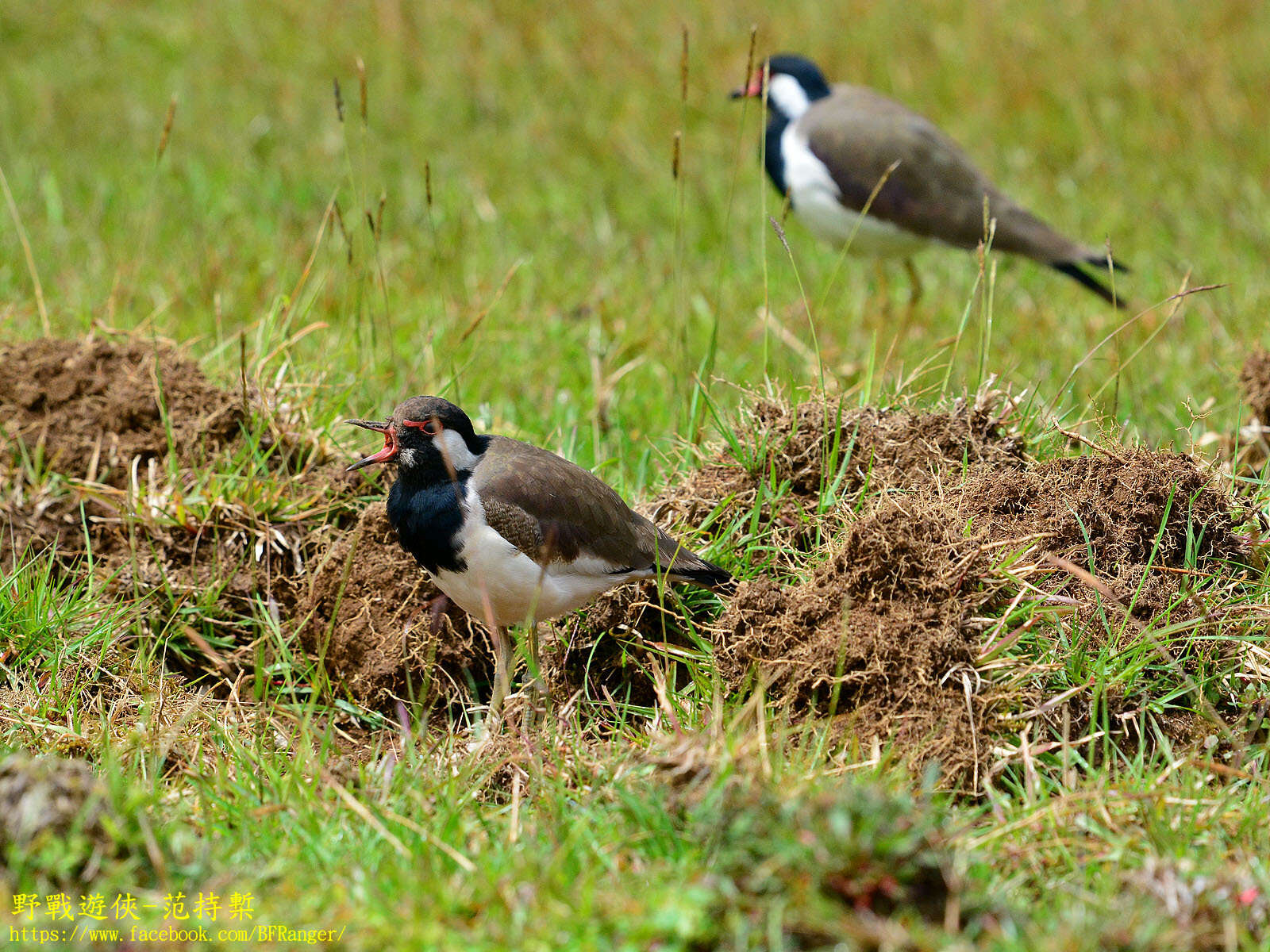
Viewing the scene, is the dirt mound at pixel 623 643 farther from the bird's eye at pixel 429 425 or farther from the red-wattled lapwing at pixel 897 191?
the red-wattled lapwing at pixel 897 191

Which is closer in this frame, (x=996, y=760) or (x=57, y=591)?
(x=996, y=760)

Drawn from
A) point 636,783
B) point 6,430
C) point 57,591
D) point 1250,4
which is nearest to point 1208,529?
point 636,783

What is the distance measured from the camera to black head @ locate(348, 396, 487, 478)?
11.5ft

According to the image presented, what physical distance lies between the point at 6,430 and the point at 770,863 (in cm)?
312

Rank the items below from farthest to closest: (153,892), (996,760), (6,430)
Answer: (6,430) < (996,760) < (153,892)

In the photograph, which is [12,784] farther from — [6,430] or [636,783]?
[6,430]

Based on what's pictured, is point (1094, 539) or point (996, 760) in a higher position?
point (1094, 539)

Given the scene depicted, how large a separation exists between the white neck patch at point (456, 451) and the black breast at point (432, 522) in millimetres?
81

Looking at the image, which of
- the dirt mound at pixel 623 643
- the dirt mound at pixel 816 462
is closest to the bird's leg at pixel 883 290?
the dirt mound at pixel 816 462

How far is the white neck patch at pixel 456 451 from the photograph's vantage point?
11.5 ft

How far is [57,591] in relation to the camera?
150 inches

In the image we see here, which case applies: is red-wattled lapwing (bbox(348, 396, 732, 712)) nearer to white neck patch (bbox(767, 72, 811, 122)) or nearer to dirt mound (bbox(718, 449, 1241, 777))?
dirt mound (bbox(718, 449, 1241, 777))

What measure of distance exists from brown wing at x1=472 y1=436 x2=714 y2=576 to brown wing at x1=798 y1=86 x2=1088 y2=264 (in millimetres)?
3162

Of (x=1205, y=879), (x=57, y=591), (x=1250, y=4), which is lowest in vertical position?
(x=57, y=591)
